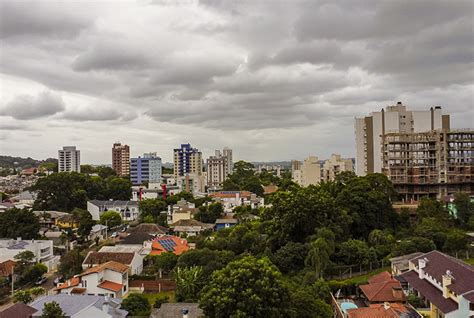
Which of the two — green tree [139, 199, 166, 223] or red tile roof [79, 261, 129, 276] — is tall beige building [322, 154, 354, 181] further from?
red tile roof [79, 261, 129, 276]

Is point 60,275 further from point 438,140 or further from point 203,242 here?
point 438,140

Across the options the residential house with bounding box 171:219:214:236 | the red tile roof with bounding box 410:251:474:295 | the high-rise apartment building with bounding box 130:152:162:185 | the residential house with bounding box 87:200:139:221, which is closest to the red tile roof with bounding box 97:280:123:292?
the red tile roof with bounding box 410:251:474:295

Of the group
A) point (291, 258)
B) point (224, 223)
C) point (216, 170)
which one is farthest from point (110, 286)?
point (216, 170)

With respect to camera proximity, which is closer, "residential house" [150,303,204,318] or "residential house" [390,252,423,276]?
"residential house" [150,303,204,318]

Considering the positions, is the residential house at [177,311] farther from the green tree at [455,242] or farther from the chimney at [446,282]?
the green tree at [455,242]

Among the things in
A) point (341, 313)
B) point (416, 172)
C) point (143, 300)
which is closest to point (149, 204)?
point (416, 172)

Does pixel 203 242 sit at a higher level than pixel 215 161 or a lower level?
lower
